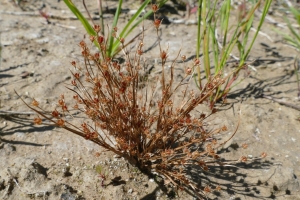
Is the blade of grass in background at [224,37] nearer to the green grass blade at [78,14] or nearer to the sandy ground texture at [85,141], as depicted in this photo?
the sandy ground texture at [85,141]

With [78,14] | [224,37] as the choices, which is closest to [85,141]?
[78,14]

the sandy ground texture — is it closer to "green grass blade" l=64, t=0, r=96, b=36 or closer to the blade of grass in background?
the blade of grass in background

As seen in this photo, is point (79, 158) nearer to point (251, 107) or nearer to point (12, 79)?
point (12, 79)

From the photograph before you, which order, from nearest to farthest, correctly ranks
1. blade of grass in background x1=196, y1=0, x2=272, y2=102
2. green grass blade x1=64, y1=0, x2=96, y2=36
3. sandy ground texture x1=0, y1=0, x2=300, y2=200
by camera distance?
sandy ground texture x1=0, y1=0, x2=300, y2=200
blade of grass in background x1=196, y1=0, x2=272, y2=102
green grass blade x1=64, y1=0, x2=96, y2=36

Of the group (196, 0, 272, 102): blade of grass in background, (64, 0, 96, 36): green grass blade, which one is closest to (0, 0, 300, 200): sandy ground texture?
(196, 0, 272, 102): blade of grass in background

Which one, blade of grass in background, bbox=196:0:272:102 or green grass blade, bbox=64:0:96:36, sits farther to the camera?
green grass blade, bbox=64:0:96:36

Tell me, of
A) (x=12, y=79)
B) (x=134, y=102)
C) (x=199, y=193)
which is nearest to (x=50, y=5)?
(x=12, y=79)

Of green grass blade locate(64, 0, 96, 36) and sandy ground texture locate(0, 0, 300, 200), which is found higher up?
green grass blade locate(64, 0, 96, 36)

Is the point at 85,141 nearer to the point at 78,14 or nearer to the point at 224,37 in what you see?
the point at 78,14
